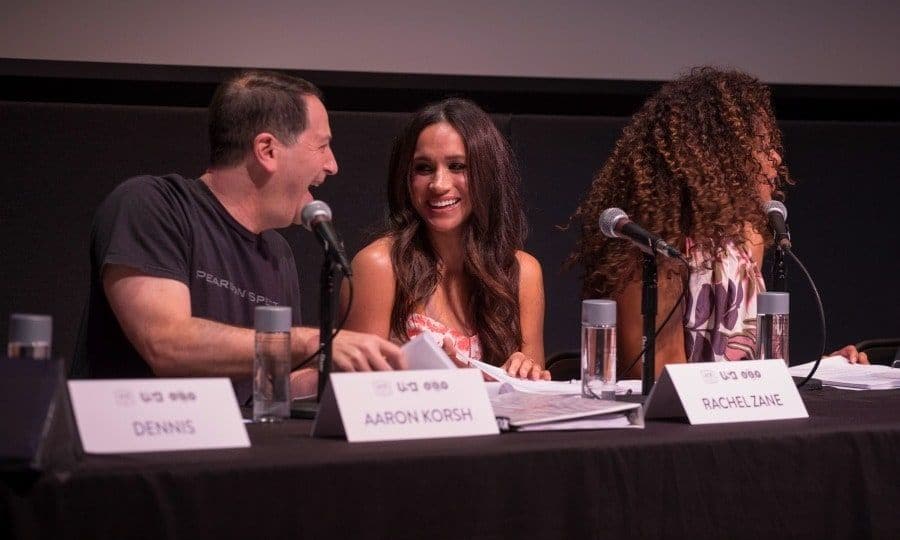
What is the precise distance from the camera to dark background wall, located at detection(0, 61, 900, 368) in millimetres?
3367

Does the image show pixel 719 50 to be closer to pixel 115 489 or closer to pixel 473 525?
pixel 473 525

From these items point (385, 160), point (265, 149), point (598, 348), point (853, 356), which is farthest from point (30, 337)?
point (385, 160)

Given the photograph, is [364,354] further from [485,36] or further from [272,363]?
[485,36]

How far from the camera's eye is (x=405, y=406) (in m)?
1.35

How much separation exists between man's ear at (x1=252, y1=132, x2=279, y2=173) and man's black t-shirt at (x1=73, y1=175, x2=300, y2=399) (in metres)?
0.12

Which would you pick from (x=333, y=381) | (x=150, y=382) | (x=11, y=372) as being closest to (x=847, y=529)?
(x=333, y=381)

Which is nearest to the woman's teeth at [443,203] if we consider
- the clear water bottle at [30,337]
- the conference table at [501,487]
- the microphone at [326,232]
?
the microphone at [326,232]

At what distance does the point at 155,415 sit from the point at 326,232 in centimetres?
41

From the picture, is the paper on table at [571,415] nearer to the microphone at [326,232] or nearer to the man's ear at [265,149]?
the microphone at [326,232]

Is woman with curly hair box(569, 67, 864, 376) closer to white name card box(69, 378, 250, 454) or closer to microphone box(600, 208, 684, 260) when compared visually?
microphone box(600, 208, 684, 260)

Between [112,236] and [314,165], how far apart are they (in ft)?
1.59

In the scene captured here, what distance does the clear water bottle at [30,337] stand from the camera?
1.23 meters

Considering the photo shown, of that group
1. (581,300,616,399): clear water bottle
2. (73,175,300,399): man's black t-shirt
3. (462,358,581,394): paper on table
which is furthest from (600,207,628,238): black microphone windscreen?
(73,175,300,399): man's black t-shirt

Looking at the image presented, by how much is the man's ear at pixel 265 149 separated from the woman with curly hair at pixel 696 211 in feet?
2.76
